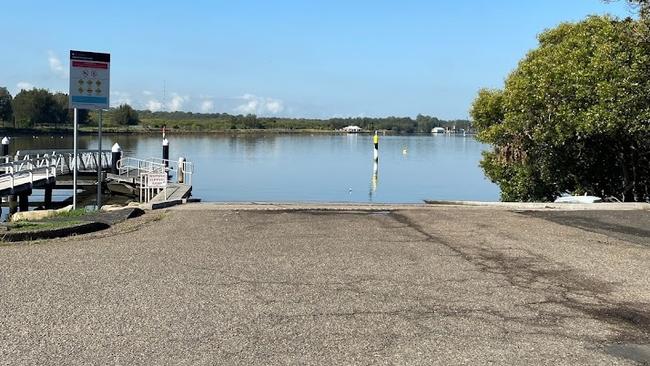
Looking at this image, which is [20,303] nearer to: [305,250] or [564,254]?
[305,250]

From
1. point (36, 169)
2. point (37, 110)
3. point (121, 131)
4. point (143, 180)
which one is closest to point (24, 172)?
point (36, 169)

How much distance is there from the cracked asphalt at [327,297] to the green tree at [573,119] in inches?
259

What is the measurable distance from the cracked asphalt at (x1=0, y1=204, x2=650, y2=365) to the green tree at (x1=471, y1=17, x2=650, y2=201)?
21.6 feet

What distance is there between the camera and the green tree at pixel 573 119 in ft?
52.7

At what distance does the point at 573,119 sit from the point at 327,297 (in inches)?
537

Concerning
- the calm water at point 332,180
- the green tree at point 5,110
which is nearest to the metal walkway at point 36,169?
the calm water at point 332,180

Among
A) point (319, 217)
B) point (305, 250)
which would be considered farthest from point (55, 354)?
point (319, 217)

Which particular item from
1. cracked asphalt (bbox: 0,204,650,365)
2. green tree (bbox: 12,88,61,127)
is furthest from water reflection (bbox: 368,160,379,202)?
green tree (bbox: 12,88,61,127)

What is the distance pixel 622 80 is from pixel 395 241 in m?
9.93

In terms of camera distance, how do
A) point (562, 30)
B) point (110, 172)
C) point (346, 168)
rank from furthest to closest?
1. point (346, 168)
2. point (110, 172)
3. point (562, 30)

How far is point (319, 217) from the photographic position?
12109 mm

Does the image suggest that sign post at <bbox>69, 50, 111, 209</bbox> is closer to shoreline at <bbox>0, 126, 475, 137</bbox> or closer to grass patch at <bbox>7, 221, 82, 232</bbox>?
grass patch at <bbox>7, 221, 82, 232</bbox>

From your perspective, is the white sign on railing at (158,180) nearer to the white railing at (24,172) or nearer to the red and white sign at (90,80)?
the red and white sign at (90,80)

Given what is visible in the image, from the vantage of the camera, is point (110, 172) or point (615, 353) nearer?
point (615, 353)
